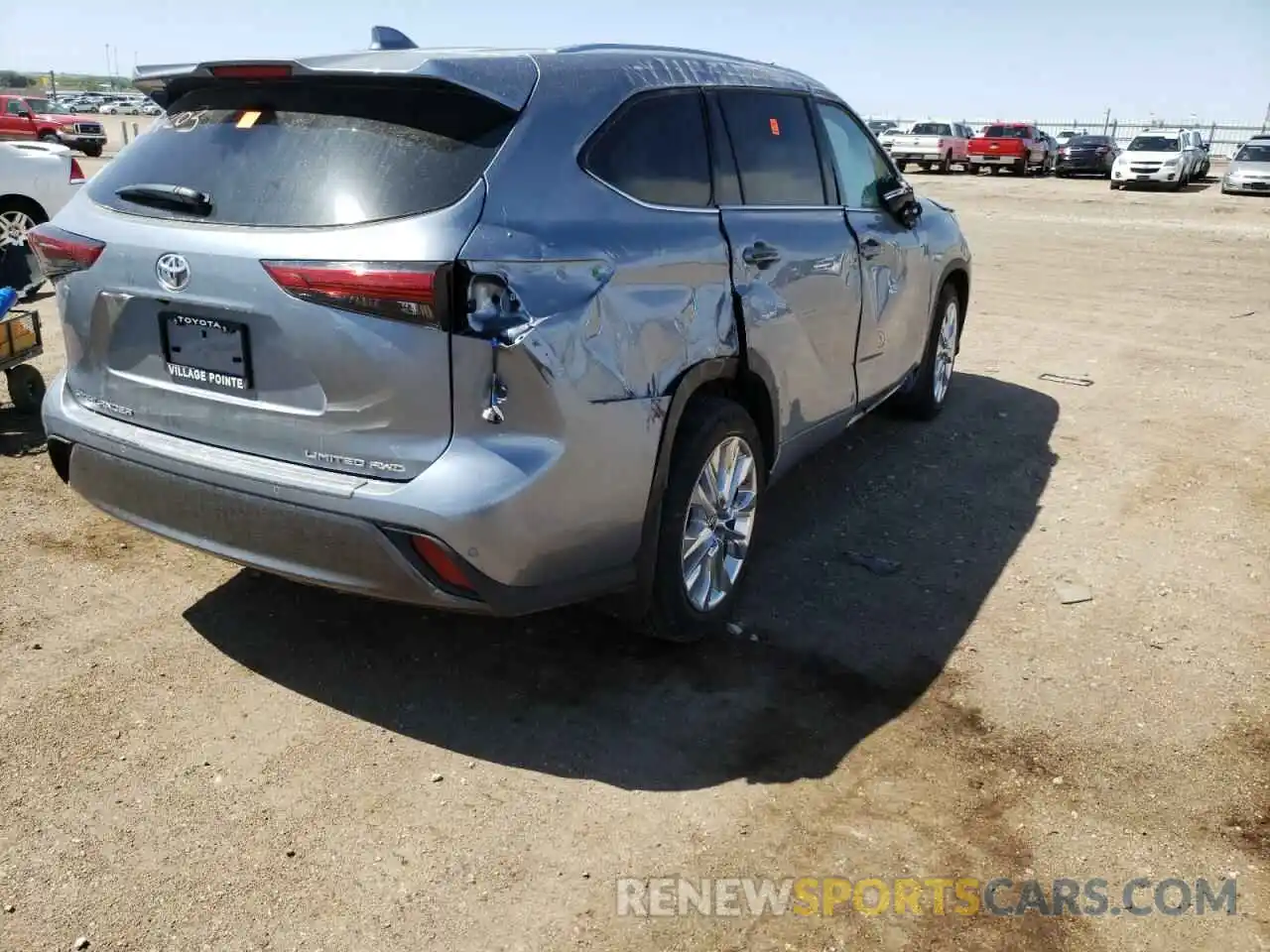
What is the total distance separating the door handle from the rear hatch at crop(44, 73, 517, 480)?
1103 mm

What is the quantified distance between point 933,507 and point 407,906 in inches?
139

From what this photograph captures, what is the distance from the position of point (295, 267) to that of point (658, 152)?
129 cm

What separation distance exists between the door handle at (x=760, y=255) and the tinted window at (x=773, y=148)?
20cm

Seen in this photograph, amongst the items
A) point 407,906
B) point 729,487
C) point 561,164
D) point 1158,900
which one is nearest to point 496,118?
point 561,164

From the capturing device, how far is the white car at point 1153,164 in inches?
1226

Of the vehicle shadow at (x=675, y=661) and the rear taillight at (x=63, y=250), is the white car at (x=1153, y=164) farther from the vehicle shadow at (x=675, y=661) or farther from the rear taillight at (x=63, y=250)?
the rear taillight at (x=63, y=250)

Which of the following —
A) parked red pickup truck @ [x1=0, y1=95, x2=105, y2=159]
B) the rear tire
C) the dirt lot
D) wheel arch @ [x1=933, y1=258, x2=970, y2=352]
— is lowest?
the dirt lot

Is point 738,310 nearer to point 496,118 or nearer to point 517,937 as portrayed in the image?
point 496,118

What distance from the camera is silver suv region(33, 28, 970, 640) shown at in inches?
114

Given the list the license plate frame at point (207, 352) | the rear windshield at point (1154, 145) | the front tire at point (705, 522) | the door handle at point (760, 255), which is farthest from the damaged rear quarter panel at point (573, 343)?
the rear windshield at point (1154, 145)

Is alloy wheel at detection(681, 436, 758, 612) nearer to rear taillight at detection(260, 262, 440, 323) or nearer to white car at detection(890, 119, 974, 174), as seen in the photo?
rear taillight at detection(260, 262, 440, 323)

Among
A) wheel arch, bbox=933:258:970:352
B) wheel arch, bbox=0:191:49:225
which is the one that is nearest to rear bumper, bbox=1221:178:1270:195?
wheel arch, bbox=933:258:970:352

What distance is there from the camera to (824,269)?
4.43 m

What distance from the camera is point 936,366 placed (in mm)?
6578
